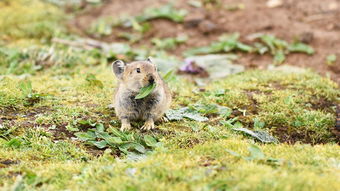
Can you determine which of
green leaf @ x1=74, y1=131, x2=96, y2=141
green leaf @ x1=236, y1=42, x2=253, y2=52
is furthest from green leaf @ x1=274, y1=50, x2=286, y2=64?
green leaf @ x1=74, y1=131, x2=96, y2=141

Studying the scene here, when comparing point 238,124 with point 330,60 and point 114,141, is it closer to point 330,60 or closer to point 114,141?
point 114,141

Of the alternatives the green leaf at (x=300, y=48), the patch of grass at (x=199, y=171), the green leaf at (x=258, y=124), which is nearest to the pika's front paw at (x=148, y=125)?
the patch of grass at (x=199, y=171)

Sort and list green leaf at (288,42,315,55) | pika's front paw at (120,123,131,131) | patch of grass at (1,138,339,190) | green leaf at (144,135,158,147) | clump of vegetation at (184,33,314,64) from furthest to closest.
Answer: clump of vegetation at (184,33,314,64)
green leaf at (288,42,315,55)
pika's front paw at (120,123,131,131)
green leaf at (144,135,158,147)
patch of grass at (1,138,339,190)

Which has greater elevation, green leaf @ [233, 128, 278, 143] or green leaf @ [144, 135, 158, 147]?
green leaf @ [144, 135, 158, 147]

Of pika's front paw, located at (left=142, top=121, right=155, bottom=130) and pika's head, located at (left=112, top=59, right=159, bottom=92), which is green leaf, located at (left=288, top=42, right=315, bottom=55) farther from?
pika's front paw, located at (left=142, top=121, right=155, bottom=130)

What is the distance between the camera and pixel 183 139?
5926 millimetres

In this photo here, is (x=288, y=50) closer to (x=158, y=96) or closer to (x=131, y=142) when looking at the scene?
(x=158, y=96)

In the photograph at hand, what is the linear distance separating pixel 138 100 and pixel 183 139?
960 millimetres

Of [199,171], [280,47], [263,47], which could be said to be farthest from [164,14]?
[199,171]

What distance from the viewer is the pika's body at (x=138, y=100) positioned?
6.30 metres

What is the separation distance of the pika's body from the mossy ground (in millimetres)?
207

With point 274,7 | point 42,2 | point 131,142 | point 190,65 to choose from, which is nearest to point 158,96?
point 131,142

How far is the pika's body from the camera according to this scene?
248 inches

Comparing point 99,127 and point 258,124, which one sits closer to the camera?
point 99,127
